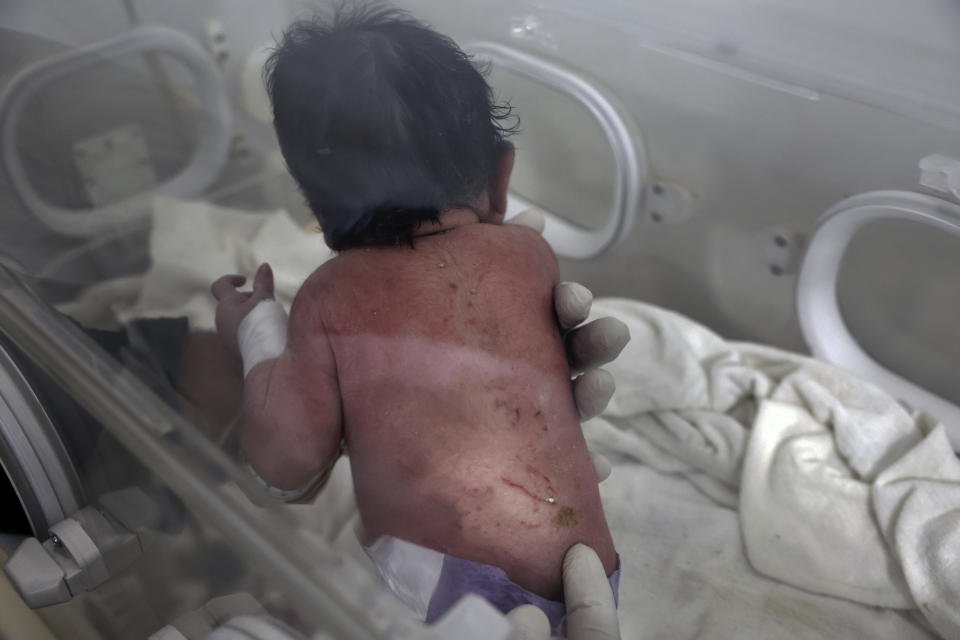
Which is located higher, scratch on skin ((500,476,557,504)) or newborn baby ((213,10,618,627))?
newborn baby ((213,10,618,627))

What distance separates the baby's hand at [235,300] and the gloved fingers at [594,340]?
0.92 feet

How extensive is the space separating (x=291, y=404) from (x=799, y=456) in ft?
2.21

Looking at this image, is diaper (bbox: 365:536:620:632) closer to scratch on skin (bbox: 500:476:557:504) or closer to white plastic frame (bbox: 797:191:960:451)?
scratch on skin (bbox: 500:476:557:504)

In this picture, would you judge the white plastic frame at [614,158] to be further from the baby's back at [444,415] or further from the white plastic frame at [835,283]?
the baby's back at [444,415]

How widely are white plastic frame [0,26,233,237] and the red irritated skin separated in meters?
0.39

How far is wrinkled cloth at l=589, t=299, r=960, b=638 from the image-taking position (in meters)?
0.86

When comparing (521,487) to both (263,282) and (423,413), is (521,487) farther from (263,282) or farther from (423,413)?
(263,282)

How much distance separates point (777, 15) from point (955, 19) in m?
0.21

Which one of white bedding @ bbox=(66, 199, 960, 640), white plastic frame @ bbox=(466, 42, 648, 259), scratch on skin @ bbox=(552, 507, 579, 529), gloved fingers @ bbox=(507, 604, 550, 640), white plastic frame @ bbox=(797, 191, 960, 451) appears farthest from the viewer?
white plastic frame @ bbox=(466, 42, 648, 259)

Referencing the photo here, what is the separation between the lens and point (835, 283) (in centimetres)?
110

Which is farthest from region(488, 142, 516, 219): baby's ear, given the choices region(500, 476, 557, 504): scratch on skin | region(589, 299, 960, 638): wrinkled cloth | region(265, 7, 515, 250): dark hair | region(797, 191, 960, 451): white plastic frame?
region(797, 191, 960, 451): white plastic frame

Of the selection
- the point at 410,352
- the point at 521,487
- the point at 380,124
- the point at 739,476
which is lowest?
the point at 739,476

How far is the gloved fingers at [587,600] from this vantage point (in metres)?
0.59

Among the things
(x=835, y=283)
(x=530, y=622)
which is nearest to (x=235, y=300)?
(x=530, y=622)
